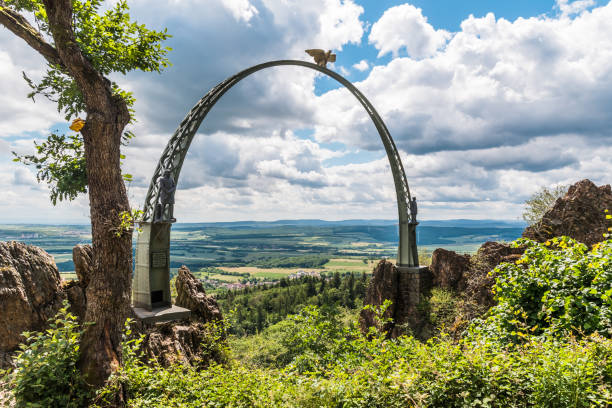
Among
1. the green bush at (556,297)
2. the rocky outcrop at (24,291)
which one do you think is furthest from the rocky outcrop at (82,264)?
the green bush at (556,297)

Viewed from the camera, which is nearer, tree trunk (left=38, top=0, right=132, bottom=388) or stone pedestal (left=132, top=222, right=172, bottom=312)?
tree trunk (left=38, top=0, right=132, bottom=388)

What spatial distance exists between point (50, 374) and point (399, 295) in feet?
34.6

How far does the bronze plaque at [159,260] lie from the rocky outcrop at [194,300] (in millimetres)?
1832

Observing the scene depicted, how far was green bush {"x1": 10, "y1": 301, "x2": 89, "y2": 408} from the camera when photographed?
15.2 ft

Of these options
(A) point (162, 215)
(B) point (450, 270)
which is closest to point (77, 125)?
(A) point (162, 215)

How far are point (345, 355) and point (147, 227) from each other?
5501 millimetres

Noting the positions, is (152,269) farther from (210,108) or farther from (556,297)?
(556,297)

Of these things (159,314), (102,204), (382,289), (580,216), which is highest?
(102,204)

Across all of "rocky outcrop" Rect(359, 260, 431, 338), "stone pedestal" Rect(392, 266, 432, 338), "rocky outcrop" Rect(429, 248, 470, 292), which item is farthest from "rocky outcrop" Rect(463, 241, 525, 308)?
"rocky outcrop" Rect(359, 260, 431, 338)

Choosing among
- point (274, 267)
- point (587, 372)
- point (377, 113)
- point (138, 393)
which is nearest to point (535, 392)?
point (587, 372)

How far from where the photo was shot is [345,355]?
17.9 feet

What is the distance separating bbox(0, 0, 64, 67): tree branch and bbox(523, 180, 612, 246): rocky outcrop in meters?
11.9

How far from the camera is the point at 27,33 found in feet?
19.4

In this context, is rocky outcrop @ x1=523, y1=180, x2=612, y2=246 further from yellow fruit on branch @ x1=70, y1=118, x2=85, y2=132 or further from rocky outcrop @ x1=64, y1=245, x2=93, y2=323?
rocky outcrop @ x1=64, y1=245, x2=93, y2=323
